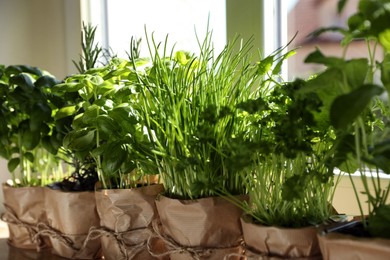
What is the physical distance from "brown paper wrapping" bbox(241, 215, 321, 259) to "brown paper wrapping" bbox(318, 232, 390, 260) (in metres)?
0.05

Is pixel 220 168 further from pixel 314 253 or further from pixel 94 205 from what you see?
pixel 94 205

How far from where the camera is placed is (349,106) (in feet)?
1.62

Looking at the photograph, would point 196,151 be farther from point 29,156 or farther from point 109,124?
point 29,156

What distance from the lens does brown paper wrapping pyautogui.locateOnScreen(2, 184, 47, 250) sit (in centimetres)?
114

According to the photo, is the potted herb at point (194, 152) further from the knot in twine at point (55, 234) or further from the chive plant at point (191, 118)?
the knot in twine at point (55, 234)

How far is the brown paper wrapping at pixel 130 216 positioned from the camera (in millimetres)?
919

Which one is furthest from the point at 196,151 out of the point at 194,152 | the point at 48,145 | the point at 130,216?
the point at 48,145

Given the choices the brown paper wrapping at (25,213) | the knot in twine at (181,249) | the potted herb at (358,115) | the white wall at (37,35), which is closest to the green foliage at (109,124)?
the knot in twine at (181,249)


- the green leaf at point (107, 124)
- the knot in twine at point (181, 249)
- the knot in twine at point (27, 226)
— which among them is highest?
the green leaf at point (107, 124)

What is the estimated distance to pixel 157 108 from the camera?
0.85 m

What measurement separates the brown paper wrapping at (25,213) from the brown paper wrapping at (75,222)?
0.09m

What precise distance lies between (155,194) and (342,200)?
350mm

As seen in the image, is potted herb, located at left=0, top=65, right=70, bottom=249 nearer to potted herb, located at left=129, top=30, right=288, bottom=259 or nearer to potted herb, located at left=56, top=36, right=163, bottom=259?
potted herb, located at left=56, top=36, right=163, bottom=259

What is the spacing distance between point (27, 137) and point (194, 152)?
1.57 ft
